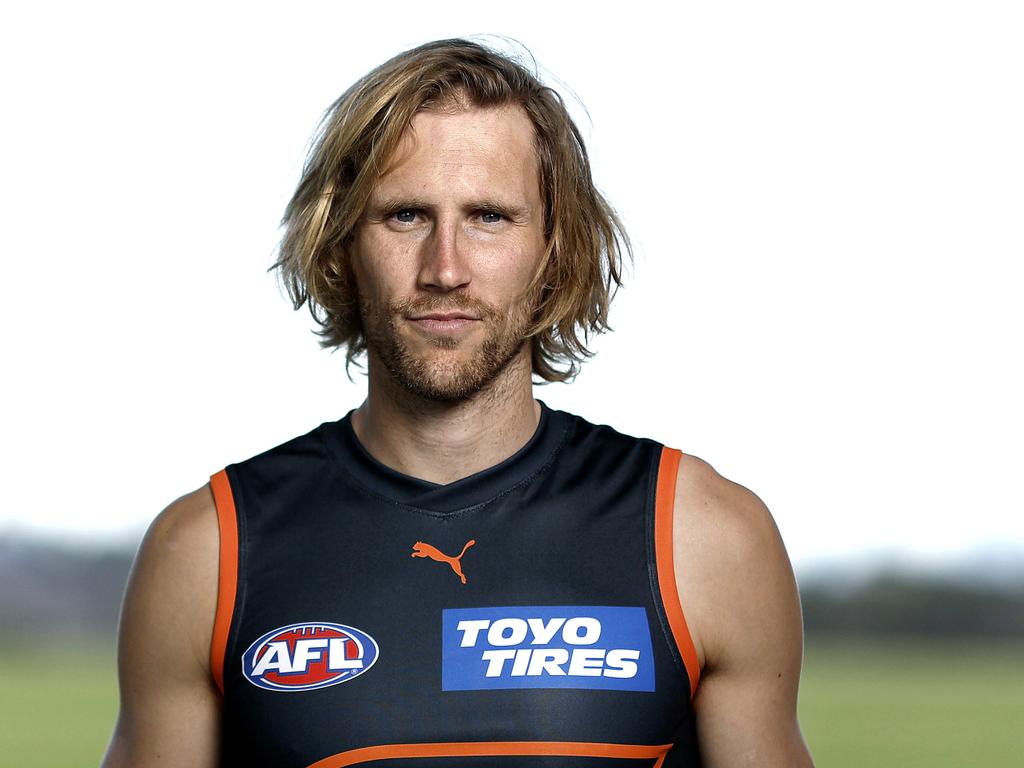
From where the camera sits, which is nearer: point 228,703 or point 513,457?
point 228,703

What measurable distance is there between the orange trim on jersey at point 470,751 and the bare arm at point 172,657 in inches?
12.4

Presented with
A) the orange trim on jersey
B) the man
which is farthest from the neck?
the orange trim on jersey

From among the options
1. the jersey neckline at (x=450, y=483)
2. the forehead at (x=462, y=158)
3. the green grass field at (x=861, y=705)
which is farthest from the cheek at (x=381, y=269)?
the green grass field at (x=861, y=705)

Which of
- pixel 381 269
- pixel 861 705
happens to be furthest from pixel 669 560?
pixel 861 705

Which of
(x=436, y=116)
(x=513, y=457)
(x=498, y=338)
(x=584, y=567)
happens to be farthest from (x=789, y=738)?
(x=436, y=116)

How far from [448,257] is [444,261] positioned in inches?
0.6

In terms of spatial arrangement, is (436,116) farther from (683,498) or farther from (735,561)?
(735,561)

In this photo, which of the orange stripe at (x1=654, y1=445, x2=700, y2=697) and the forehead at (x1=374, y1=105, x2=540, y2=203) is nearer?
the orange stripe at (x1=654, y1=445, x2=700, y2=697)

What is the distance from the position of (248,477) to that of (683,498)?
3.26 feet

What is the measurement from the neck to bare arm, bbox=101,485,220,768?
441 millimetres

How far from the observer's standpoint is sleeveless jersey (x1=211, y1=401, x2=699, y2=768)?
2564mm

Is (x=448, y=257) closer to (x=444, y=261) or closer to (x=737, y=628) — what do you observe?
(x=444, y=261)

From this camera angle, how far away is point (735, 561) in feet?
8.86

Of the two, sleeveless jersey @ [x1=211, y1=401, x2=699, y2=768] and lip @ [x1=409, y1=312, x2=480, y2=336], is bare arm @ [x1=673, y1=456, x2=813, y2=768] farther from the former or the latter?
lip @ [x1=409, y1=312, x2=480, y2=336]
